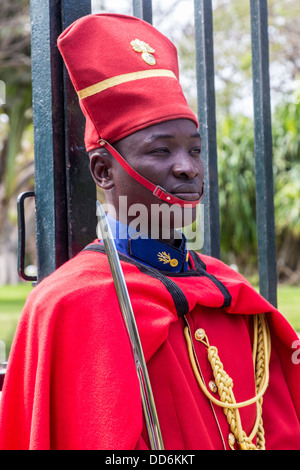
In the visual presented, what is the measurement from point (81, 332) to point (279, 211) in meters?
8.24

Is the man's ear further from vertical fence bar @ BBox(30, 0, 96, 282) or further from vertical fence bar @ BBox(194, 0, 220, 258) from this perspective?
vertical fence bar @ BBox(194, 0, 220, 258)

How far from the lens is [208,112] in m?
2.34

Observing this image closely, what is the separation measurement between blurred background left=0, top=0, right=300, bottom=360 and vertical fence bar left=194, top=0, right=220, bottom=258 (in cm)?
341

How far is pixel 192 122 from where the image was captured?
1.87 meters

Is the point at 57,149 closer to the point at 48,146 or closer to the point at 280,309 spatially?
the point at 48,146

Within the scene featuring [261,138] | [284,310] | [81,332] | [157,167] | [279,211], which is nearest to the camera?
[81,332]

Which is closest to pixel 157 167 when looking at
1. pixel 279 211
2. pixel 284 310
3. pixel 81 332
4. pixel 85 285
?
pixel 85 285

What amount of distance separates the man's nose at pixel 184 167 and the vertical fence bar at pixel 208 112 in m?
0.54

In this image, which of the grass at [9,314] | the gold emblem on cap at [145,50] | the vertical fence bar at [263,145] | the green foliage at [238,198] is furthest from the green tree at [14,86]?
the gold emblem on cap at [145,50]

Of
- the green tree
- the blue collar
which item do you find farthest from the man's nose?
the green tree

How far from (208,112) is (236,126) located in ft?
29.1

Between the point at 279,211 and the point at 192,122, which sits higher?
the point at 192,122

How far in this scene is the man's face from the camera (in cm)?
178

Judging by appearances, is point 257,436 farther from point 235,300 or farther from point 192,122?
point 192,122
